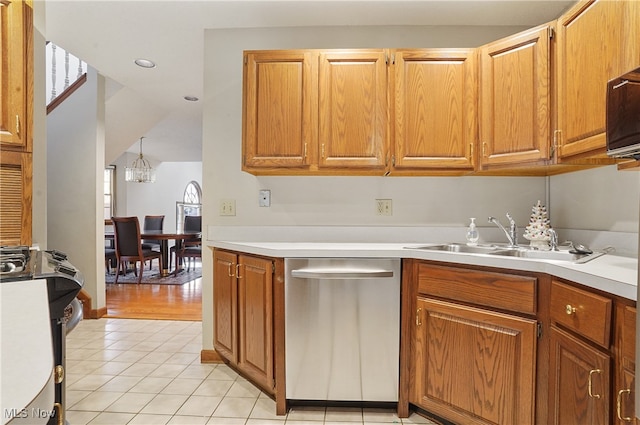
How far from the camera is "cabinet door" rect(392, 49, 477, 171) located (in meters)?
2.06

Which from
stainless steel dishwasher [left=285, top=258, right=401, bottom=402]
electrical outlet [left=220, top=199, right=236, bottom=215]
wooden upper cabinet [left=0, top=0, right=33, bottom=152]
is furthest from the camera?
electrical outlet [left=220, top=199, right=236, bottom=215]

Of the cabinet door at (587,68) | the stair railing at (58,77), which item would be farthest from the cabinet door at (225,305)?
the stair railing at (58,77)

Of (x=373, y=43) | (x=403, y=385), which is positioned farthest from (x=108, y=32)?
(x=403, y=385)

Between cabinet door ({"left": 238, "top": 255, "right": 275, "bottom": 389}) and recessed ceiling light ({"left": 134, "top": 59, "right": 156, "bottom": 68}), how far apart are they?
2.13m

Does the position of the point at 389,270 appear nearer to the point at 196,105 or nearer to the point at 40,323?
the point at 40,323

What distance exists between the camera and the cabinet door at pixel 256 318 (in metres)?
1.84

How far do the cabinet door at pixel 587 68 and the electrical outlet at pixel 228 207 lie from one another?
1.96 meters

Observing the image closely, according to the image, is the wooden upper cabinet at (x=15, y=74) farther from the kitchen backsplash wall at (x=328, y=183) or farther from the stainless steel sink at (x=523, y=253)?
the stainless steel sink at (x=523, y=253)

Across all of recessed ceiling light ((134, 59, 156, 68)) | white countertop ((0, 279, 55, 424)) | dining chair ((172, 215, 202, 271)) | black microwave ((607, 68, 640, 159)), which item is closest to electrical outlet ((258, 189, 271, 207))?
white countertop ((0, 279, 55, 424))

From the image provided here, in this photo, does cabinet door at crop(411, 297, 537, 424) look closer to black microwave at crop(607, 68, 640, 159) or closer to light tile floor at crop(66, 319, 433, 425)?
light tile floor at crop(66, 319, 433, 425)

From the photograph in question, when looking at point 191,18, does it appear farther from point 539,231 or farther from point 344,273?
point 539,231

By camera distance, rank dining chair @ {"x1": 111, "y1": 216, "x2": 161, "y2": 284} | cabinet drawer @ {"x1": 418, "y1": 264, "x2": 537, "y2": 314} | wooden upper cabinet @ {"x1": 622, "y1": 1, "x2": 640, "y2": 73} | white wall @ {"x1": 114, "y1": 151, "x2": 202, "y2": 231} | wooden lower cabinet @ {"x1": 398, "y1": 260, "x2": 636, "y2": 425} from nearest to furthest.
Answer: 1. wooden lower cabinet @ {"x1": 398, "y1": 260, "x2": 636, "y2": 425}
2. wooden upper cabinet @ {"x1": 622, "y1": 1, "x2": 640, "y2": 73}
3. cabinet drawer @ {"x1": 418, "y1": 264, "x2": 537, "y2": 314}
4. dining chair @ {"x1": 111, "y1": 216, "x2": 161, "y2": 284}
5. white wall @ {"x1": 114, "y1": 151, "x2": 202, "y2": 231}

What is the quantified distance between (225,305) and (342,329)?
2.72 ft

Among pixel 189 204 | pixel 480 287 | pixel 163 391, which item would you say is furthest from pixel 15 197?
pixel 189 204
